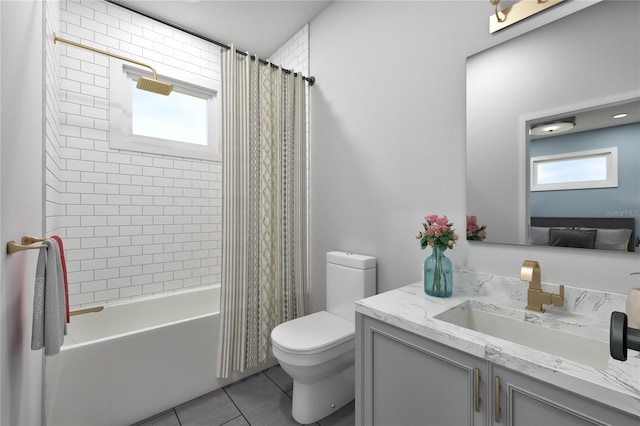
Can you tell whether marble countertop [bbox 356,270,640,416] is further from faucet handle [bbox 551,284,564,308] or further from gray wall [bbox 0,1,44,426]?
gray wall [bbox 0,1,44,426]

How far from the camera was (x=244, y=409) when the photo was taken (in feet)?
5.97

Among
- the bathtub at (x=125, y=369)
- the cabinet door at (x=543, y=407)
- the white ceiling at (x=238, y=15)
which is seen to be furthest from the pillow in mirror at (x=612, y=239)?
the white ceiling at (x=238, y=15)

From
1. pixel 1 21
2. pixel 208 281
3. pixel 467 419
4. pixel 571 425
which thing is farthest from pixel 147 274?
pixel 571 425

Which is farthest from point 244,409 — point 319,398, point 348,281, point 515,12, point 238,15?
point 238,15

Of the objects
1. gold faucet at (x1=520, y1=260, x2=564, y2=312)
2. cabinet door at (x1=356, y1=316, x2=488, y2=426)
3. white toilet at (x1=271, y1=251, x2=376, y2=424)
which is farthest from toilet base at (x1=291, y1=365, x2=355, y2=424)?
gold faucet at (x1=520, y1=260, x2=564, y2=312)

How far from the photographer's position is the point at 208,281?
9.21 feet

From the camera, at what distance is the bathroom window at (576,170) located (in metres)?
1.09

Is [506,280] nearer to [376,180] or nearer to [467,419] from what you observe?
[467,419]

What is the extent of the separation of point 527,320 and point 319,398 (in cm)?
122

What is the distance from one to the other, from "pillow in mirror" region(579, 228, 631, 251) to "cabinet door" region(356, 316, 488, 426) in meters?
0.72

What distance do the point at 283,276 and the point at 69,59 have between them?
2293 mm

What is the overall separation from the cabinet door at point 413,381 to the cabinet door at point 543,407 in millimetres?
54

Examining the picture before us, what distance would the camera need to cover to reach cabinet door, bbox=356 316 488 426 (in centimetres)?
92

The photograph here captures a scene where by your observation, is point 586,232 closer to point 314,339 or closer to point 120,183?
point 314,339
